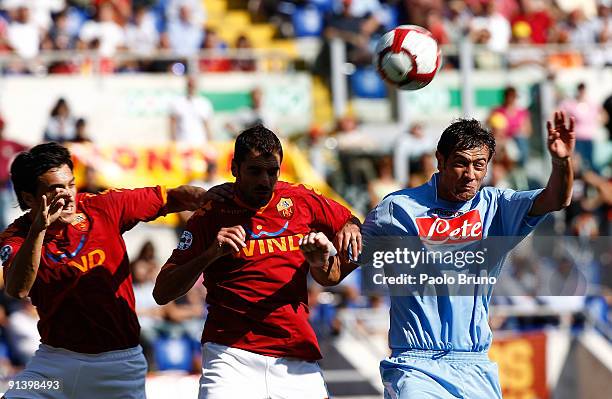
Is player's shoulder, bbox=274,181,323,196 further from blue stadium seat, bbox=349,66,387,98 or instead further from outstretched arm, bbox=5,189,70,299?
blue stadium seat, bbox=349,66,387,98

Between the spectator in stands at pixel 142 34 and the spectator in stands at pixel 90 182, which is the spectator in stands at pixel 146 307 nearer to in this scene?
the spectator in stands at pixel 90 182

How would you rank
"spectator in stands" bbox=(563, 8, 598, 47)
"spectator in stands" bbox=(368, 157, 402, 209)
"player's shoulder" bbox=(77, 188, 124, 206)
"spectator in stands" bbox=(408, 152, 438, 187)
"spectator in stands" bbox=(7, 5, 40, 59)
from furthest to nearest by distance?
"spectator in stands" bbox=(563, 8, 598, 47)
"spectator in stands" bbox=(7, 5, 40, 59)
"spectator in stands" bbox=(368, 157, 402, 209)
"spectator in stands" bbox=(408, 152, 438, 187)
"player's shoulder" bbox=(77, 188, 124, 206)

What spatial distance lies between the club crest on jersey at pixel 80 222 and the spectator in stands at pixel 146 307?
17.6 feet

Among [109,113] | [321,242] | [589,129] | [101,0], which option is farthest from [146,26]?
Result: [321,242]

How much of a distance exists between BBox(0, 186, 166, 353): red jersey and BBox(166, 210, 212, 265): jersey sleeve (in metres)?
0.54

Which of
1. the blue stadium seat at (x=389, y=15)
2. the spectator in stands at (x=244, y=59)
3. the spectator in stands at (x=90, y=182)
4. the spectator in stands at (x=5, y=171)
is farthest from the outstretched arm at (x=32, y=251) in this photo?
the blue stadium seat at (x=389, y=15)

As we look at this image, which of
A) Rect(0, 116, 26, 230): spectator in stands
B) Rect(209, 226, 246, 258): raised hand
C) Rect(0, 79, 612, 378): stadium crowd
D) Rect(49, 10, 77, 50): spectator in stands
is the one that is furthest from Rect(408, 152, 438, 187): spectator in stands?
Rect(209, 226, 246, 258): raised hand

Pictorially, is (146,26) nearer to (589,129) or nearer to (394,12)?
(394,12)

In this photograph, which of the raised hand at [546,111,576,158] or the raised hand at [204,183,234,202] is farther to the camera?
the raised hand at [204,183,234,202]

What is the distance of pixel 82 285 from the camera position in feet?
24.4

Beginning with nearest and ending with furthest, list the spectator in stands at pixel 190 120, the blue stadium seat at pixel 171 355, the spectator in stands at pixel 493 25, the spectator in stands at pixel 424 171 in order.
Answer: the blue stadium seat at pixel 171 355 → the spectator in stands at pixel 424 171 → the spectator in stands at pixel 190 120 → the spectator in stands at pixel 493 25

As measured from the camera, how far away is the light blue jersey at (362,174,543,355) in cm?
695

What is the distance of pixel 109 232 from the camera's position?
25.0 feet

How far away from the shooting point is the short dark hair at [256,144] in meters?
7.04
